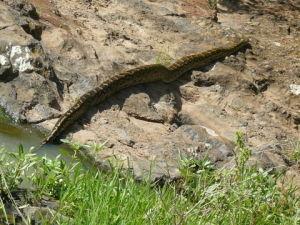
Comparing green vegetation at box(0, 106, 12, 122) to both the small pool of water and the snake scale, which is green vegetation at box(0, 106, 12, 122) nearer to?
the small pool of water

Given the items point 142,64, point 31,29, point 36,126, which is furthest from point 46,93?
point 142,64

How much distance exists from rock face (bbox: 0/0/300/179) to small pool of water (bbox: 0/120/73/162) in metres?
0.23

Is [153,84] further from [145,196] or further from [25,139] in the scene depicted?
[145,196]

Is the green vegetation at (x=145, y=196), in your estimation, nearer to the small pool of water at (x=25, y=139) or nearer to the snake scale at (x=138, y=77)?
the small pool of water at (x=25, y=139)

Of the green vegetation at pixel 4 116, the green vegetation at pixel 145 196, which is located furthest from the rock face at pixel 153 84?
the green vegetation at pixel 145 196

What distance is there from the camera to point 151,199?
4.85 metres

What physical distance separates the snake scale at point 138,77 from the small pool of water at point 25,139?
14 centimetres

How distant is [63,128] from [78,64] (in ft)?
5.91

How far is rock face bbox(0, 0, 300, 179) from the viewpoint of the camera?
26.6 ft

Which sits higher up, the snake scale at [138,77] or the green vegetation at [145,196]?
the green vegetation at [145,196]

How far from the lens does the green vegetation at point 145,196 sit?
437cm

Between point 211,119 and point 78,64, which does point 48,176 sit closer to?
point 78,64

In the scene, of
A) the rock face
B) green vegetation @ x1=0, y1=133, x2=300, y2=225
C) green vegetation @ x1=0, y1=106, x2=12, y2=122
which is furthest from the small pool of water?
green vegetation @ x1=0, y1=133, x2=300, y2=225

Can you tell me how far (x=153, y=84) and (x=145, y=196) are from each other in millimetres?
5133
